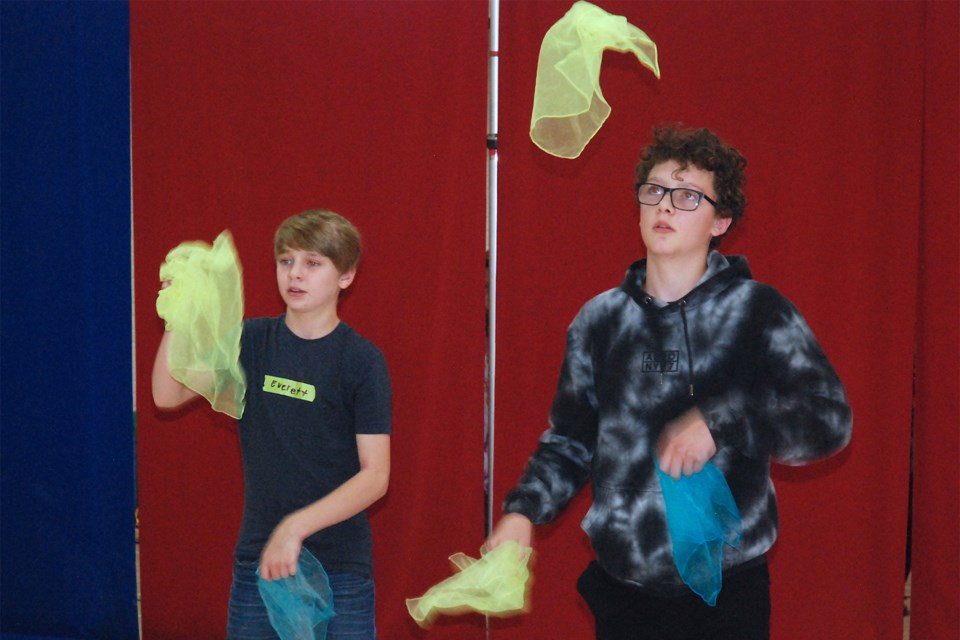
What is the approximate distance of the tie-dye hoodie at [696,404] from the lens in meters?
1.52

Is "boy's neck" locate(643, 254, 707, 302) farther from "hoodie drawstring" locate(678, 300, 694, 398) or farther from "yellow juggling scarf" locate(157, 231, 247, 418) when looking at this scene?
"yellow juggling scarf" locate(157, 231, 247, 418)

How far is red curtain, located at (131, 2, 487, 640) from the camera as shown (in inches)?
116

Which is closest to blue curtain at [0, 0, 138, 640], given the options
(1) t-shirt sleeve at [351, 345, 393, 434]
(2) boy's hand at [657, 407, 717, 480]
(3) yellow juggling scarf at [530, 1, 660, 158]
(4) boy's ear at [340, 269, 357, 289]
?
(4) boy's ear at [340, 269, 357, 289]

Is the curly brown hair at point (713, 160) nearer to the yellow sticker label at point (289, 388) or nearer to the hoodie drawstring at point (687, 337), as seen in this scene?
the hoodie drawstring at point (687, 337)

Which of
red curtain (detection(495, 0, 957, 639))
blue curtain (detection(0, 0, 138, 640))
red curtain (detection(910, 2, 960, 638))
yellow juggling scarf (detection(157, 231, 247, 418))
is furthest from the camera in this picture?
blue curtain (detection(0, 0, 138, 640))

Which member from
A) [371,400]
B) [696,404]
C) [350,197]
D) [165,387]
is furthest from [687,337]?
[350,197]

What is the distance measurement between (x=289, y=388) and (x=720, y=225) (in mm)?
987

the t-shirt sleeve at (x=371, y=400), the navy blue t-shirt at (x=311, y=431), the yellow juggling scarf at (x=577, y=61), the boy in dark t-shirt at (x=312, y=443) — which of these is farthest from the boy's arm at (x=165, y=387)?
the yellow juggling scarf at (x=577, y=61)

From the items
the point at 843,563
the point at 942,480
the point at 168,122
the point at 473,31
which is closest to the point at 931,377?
the point at 942,480

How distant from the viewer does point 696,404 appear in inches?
63.0

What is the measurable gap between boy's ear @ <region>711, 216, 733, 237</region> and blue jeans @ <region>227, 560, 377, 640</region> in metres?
1.07

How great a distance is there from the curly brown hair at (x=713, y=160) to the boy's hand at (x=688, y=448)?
43cm

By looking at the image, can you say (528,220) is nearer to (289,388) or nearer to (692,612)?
(289,388)

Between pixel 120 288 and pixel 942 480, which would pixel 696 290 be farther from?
pixel 120 288
